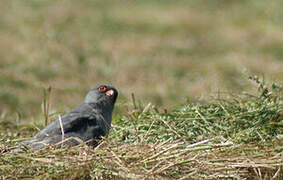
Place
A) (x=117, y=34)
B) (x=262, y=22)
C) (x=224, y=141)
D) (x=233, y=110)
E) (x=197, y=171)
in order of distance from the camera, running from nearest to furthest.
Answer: (x=197, y=171), (x=224, y=141), (x=233, y=110), (x=117, y=34), (x=262, y=22)

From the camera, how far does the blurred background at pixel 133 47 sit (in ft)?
31.6

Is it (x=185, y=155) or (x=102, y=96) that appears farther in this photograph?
(x=102, y=96)

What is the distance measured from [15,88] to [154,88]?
284cm

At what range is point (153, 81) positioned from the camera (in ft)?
34.7

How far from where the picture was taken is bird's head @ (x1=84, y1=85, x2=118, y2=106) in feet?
16.4

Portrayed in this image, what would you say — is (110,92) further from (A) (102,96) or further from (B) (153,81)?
(B) (153,81)

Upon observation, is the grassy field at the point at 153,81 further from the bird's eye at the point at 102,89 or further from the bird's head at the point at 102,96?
the bird's eye at the point at 102,89

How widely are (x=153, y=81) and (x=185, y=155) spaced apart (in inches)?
294

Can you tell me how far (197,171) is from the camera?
9.63 feet

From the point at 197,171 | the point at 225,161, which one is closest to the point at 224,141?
the point at 225,161

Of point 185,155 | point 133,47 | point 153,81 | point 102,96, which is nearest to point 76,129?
point 102,96

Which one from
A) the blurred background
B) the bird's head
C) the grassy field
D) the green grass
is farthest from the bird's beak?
the blurred background

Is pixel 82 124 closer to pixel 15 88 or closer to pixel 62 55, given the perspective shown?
pixel 15 88

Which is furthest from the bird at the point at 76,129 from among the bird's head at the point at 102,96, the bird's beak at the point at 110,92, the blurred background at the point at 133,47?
the blurred background at the point at 133,47
